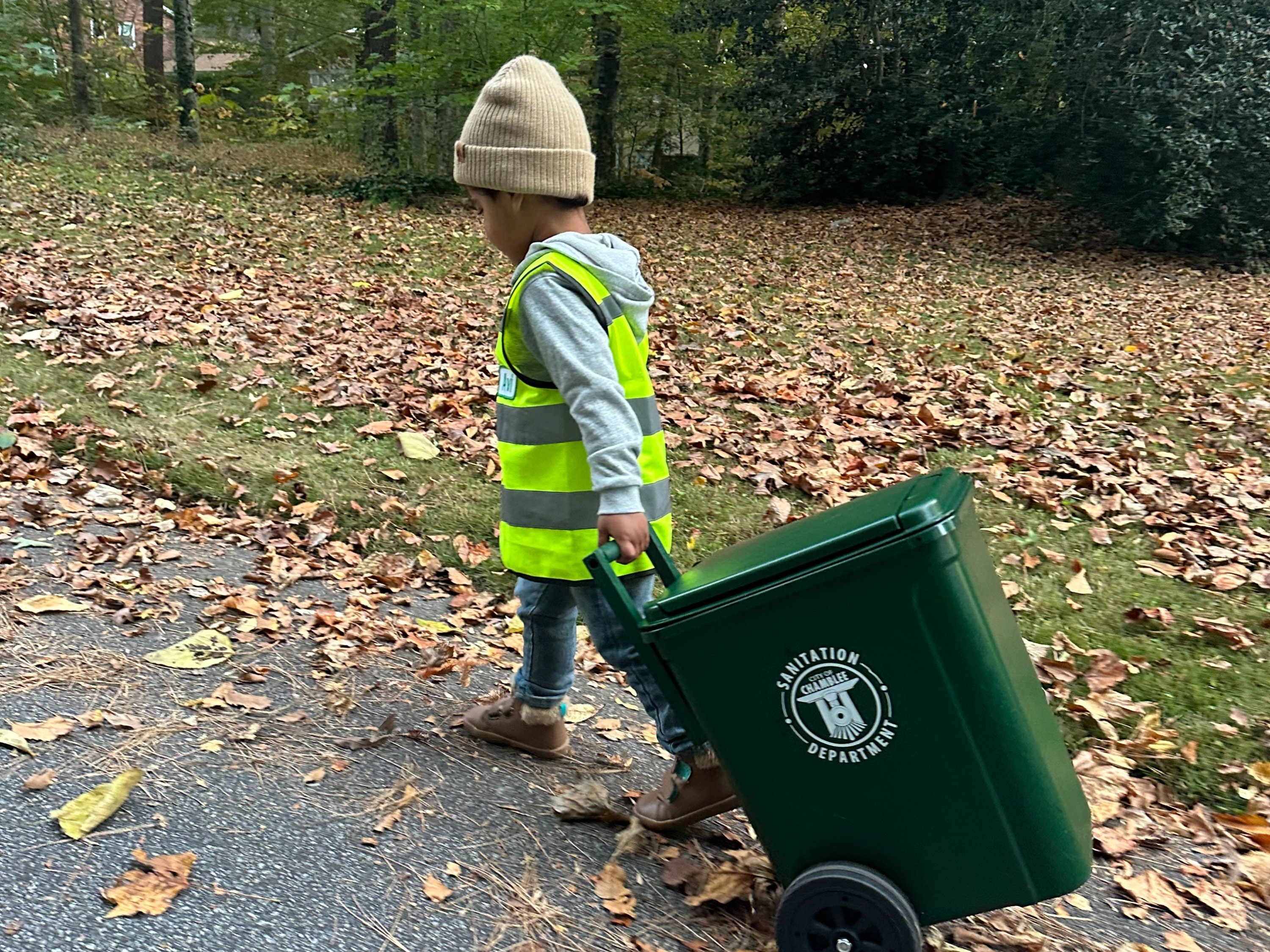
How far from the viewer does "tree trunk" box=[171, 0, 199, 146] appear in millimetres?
16234

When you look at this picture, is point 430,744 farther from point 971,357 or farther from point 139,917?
point 971,357

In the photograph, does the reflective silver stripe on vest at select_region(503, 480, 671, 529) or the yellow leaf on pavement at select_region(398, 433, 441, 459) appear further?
the yellow leaf on pavement at select_region(398, 433, 441, 459)

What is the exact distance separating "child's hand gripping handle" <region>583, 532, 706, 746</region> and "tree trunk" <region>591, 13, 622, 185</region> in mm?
16265

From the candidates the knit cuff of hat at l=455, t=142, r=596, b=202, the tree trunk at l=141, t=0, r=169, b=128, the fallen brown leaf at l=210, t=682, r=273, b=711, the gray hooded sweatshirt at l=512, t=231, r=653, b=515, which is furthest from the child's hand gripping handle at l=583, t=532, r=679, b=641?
the tree trunk at l=141, t=0, r=169, b=128

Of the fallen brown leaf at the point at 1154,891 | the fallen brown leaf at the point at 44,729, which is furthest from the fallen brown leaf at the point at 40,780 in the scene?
the fallen brown leaf at the point at 1154,891

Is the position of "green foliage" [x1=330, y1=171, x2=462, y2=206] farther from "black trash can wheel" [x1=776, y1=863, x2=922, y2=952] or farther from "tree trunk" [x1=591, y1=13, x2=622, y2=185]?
"black trash can wheel" [x1=776, y1=863, x2=922, y2=952]

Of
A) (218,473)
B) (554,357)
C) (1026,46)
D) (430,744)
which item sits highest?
(1026,46)

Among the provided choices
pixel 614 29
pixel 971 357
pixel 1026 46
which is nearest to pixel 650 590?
pixel 971 357

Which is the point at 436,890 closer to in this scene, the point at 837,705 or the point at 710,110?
the point at 837,705

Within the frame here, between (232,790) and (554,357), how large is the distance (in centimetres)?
133

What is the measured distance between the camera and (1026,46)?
15305 millimetres

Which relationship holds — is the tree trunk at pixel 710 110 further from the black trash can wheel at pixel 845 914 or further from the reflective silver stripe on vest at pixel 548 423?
the black trash can wheel at pixel 845 914

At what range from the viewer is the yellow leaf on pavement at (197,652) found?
3.15 meters

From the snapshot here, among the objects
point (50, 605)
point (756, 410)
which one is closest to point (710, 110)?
point (756, 410)
